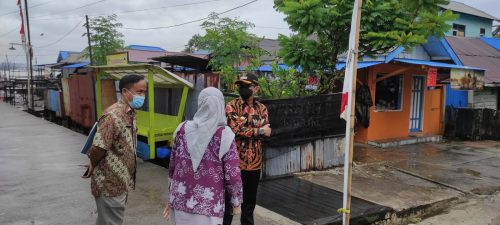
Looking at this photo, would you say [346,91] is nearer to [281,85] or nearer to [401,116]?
[281,85]

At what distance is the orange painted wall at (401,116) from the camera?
1149 cm

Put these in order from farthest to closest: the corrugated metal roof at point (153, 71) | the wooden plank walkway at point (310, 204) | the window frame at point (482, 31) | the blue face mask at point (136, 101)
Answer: the window frame at point (482, 31)
the corrugated metal roof at point (153, 71)
the wooden plank walkway at point (310, 204)
the blue face mask at point (136, 101)

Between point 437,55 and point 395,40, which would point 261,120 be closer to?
point 395,40

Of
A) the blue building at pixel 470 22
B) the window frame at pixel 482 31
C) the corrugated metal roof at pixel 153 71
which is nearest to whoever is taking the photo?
the corrugated metal roof at pixel 153 71

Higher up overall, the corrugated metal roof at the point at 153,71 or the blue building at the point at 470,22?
the blue building at the point at 470,22

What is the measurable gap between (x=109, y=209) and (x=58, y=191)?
9.89 ft

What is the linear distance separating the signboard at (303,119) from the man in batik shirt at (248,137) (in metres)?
2.59

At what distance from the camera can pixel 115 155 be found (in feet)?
10.6

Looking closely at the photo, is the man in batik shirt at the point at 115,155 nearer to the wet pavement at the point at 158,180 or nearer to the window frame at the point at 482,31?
the wet pavement at the point at 158,180

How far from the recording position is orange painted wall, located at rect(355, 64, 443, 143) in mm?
11492

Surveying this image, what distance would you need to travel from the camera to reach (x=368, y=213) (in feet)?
17.5

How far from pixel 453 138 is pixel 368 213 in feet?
32.3

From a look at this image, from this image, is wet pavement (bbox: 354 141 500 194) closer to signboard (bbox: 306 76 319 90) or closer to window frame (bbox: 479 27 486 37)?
signboard (bbox: 306 76 319 90)

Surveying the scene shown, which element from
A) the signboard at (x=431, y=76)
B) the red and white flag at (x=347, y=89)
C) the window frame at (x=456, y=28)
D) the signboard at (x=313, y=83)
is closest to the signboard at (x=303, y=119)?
the signboard at (x=313, y=83)
